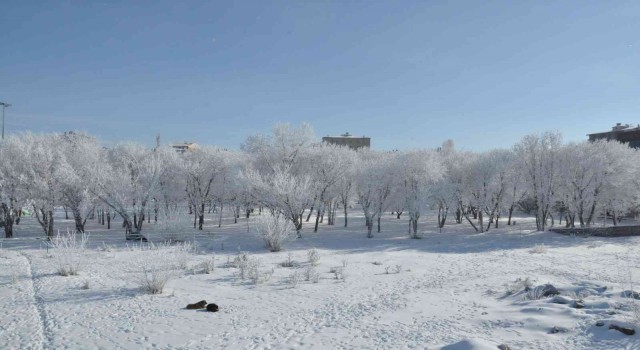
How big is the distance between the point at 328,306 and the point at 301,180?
23.2m

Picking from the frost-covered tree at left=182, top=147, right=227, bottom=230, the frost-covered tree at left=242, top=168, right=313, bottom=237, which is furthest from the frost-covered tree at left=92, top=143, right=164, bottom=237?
the frost-covered tree at left=182, top=147, right=227, bottom=230

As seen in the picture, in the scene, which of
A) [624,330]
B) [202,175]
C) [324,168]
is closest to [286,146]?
[324,168]

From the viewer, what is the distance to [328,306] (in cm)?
1225

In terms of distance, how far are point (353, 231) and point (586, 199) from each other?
2181cm

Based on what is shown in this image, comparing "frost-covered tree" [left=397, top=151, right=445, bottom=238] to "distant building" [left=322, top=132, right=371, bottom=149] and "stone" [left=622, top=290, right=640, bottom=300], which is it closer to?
"stone" [left=622, top=290, right=640, bottom=300]

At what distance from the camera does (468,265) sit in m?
20.2

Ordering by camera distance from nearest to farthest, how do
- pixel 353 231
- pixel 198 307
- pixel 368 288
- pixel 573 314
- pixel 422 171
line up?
1. pixel 573 314
2. pixel 198 307
3. pixel 368 288
4. pixel 422 171
5. pixel 353 231

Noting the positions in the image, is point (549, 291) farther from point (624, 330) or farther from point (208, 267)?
point (208, 267)

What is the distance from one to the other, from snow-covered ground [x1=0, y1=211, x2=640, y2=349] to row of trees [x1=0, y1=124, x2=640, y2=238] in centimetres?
1099

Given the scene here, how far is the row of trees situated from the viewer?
32.2m

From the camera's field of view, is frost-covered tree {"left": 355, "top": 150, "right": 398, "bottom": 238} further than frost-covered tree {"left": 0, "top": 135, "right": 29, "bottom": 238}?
Yes

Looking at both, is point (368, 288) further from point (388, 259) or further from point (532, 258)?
point (532, 258)

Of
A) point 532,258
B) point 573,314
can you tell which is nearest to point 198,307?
point 573,314

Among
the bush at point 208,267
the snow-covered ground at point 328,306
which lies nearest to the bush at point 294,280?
the snow-covered ground at point 328,306
